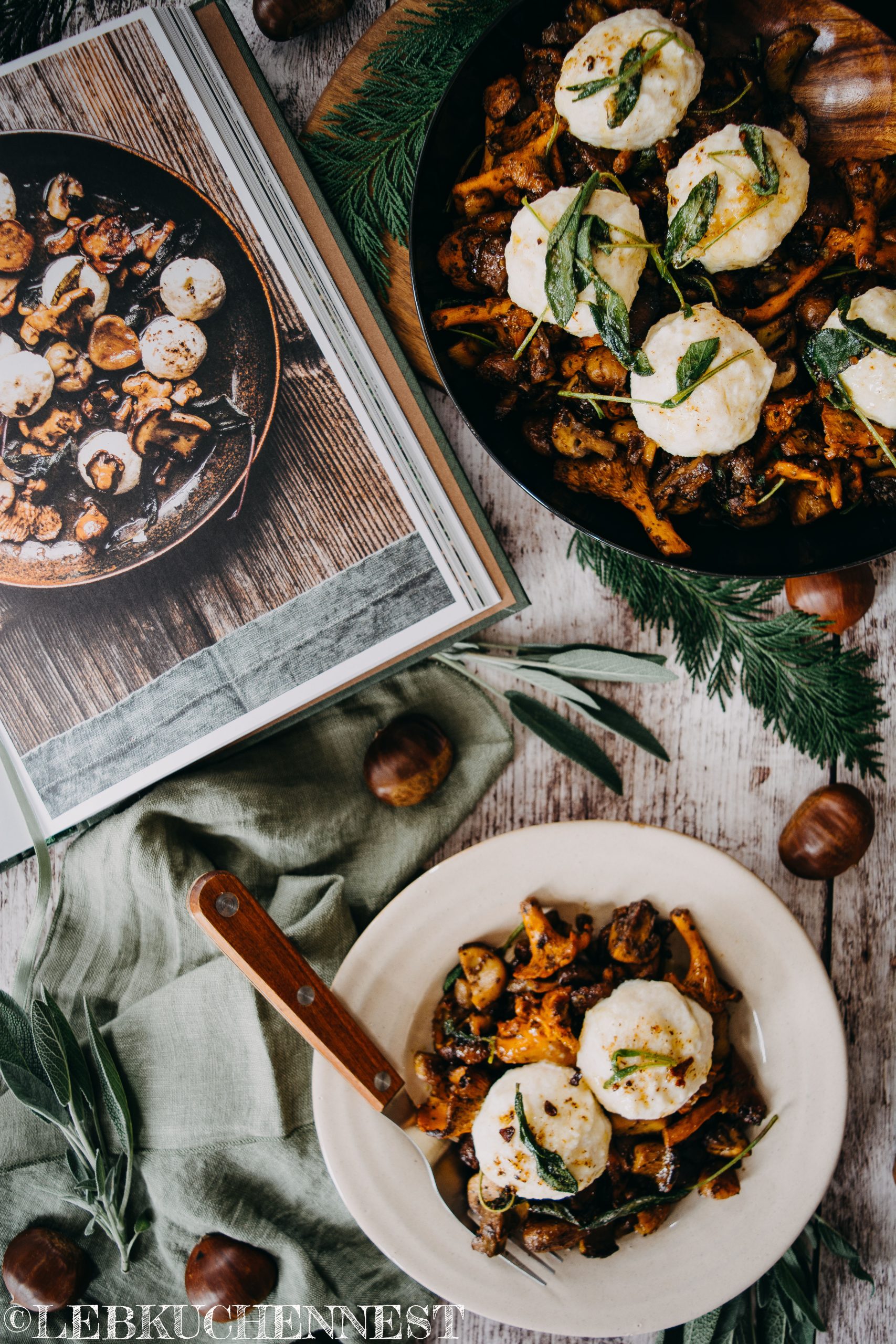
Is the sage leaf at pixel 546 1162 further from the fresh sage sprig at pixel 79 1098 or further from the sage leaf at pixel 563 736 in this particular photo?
the fresh sage sprig at pixel 79 1098

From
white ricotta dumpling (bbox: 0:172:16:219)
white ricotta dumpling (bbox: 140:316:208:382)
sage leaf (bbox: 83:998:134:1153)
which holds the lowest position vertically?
sage leaf (bbox: 83:998:134:1153)

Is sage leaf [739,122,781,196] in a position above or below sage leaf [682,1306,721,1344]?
above

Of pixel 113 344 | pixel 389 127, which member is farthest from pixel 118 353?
pixel 389 127

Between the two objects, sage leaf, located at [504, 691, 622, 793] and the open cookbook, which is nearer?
the open cookbook

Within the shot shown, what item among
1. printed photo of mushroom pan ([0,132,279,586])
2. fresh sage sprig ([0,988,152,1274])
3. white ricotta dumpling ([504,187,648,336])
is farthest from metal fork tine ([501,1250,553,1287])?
white ricotta dumpling ([504,187,648,336])

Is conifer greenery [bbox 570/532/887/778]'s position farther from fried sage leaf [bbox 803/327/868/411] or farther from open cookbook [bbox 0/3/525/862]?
fried sage leaf [bbox 803/327/868/411]

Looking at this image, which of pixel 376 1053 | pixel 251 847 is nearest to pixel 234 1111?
pixel 376 1053

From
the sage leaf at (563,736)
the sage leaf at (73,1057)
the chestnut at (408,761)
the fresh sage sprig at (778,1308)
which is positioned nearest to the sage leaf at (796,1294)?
the fresh sage sprig at (778,1308)

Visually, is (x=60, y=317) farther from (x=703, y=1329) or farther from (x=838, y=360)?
(x=703, y=1329)
